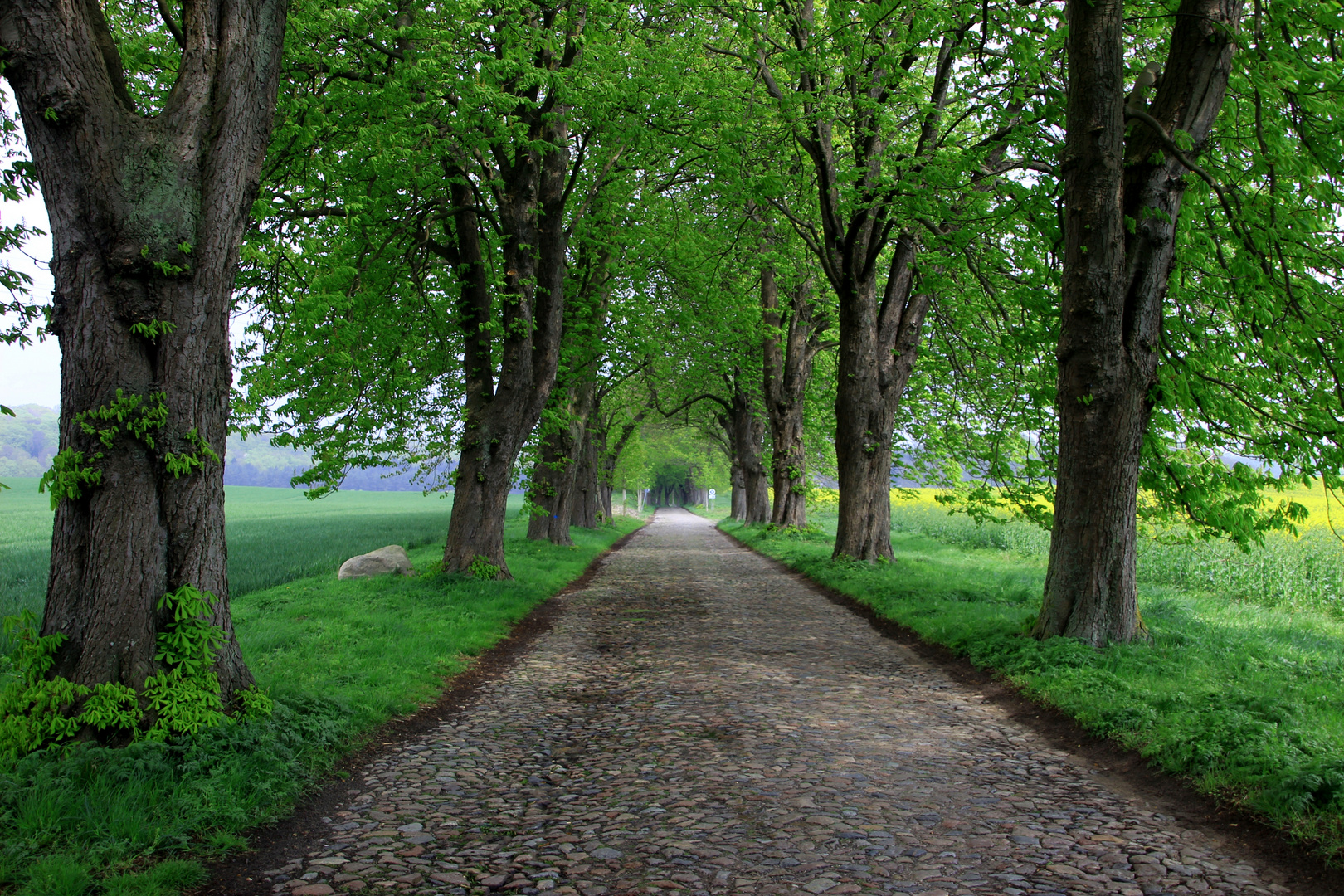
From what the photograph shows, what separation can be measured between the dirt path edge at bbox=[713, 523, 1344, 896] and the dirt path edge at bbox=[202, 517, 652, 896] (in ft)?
15.9

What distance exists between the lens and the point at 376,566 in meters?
14.7

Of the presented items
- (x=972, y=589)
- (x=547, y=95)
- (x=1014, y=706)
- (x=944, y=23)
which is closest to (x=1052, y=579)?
(x=1014, y=706)

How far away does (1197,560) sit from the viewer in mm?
16719

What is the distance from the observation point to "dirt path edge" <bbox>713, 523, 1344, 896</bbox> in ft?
12.6

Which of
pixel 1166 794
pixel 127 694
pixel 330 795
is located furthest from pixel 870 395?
pixel 127 694

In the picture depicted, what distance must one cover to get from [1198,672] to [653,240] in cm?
1271

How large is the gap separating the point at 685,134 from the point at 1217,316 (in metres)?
8.75

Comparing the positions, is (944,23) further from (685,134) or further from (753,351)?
(753,351)

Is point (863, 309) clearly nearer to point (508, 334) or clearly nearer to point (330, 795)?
point (508, 334)

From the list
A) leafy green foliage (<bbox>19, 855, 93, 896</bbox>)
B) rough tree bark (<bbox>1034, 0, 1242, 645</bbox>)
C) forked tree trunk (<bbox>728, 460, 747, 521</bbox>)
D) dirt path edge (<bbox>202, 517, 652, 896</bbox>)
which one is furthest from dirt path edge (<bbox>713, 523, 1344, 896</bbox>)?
forked tree trunk (<bbox>728, 460, 747, 521</bbox>)

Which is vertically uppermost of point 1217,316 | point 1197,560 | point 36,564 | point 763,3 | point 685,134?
point 763,3

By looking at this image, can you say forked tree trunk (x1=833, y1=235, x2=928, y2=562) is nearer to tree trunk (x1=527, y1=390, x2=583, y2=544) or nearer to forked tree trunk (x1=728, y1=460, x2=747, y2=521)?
tree trunk (x1=527, y1=390, x2=583, y2=544)

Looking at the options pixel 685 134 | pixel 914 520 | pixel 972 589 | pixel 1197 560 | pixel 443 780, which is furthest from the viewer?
pixel 914 520

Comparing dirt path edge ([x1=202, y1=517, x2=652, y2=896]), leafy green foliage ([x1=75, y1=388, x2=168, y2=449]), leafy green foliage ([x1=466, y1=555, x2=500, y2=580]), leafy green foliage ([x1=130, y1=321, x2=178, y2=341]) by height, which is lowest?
dirt path edge ([x1=202, y1=517, x2=652, y2=896])
